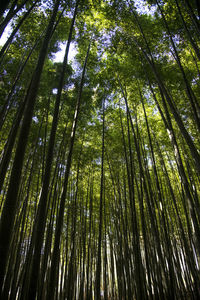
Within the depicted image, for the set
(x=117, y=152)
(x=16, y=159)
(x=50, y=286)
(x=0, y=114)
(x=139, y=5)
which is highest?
(x=139, y=5)

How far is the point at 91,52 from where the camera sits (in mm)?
5340

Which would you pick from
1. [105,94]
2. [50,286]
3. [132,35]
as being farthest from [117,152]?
[50,286]

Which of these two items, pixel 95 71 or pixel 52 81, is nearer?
pixel 52 81

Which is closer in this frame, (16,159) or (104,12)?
(16,159)

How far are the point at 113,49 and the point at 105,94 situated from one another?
1348mm

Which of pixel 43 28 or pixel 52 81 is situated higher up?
pixel 43 28

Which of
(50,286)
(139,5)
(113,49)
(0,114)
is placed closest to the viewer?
(50,286)

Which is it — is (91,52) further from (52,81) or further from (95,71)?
(52,81)

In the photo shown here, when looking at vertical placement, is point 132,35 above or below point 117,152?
above

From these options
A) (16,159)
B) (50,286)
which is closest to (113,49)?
(16,159)

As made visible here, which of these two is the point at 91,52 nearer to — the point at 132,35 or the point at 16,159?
the point at 132,35

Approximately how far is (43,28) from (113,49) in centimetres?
189

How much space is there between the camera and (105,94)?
5785mm

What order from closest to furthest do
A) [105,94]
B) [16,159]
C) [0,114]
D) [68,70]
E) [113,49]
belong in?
[16,159] < [0,114] < [113,49] < [68,70] < [105,94]
